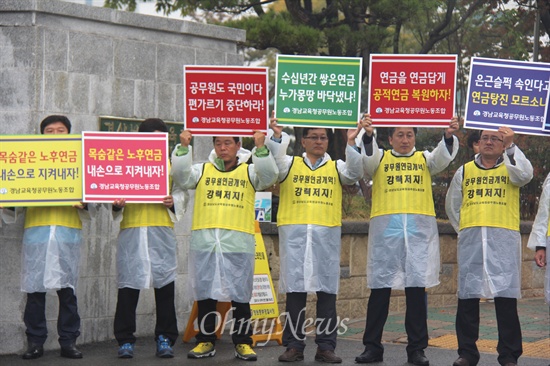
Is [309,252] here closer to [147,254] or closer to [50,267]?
[147,254]

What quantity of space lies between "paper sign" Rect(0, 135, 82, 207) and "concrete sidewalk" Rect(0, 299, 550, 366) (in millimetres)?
1339

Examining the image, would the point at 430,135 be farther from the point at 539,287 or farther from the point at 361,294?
the point at 361,294

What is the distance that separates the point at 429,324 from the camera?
10.6m

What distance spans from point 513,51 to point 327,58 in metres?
8.99

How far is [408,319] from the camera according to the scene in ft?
27.1

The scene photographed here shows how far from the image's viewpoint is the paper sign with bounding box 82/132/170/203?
827 cm

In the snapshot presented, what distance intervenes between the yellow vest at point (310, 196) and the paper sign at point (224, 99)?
54cm

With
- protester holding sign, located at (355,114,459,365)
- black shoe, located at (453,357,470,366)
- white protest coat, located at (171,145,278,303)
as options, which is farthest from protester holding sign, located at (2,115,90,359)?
black shoe, located at (453,357,470,366)

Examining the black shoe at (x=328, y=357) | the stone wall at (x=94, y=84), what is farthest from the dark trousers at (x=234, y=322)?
the stone wall at (x=94, y=84)

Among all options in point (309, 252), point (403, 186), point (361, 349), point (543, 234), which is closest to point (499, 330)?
point (543, 234)

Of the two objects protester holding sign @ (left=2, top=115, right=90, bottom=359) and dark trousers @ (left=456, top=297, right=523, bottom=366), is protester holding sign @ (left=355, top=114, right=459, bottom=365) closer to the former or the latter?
dark trousers @ (left=456, top=297, right=523, bottom=366)

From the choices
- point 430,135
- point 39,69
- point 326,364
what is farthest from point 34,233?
point 430,135

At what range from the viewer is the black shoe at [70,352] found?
833 cm

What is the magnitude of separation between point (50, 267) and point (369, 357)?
2.69 meters
